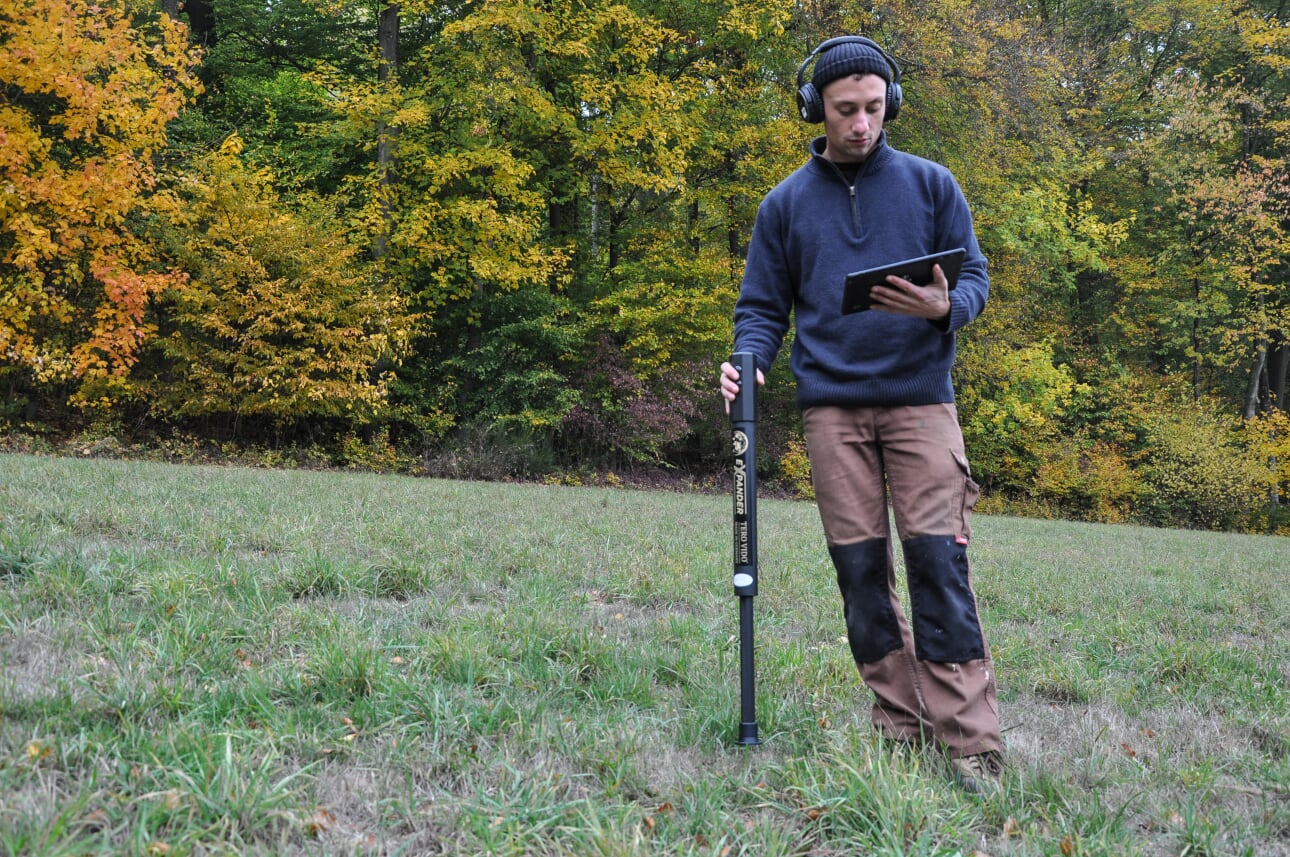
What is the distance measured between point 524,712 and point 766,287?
1679 mm

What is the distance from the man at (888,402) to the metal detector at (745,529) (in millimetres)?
58

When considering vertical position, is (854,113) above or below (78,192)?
below

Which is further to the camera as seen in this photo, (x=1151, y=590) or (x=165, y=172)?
(x=165, y=172)

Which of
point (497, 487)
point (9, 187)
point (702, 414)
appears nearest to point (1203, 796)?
point (497, 487)

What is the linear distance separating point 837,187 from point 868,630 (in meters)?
1.49

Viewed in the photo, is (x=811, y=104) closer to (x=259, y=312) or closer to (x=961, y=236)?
(x=961, y=236)

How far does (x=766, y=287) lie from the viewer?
3174 mm

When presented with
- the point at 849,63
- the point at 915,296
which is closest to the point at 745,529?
the point at 915,296

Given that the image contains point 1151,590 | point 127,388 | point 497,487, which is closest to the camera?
point 1151,590

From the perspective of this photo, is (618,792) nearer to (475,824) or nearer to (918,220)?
(475,824)

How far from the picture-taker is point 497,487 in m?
12.3

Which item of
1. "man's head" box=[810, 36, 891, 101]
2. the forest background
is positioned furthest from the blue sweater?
the forest background

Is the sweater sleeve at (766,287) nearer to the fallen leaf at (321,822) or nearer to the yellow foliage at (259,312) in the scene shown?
the fallen leaf at (321,822)

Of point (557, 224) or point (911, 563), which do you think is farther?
point (557, 224)
